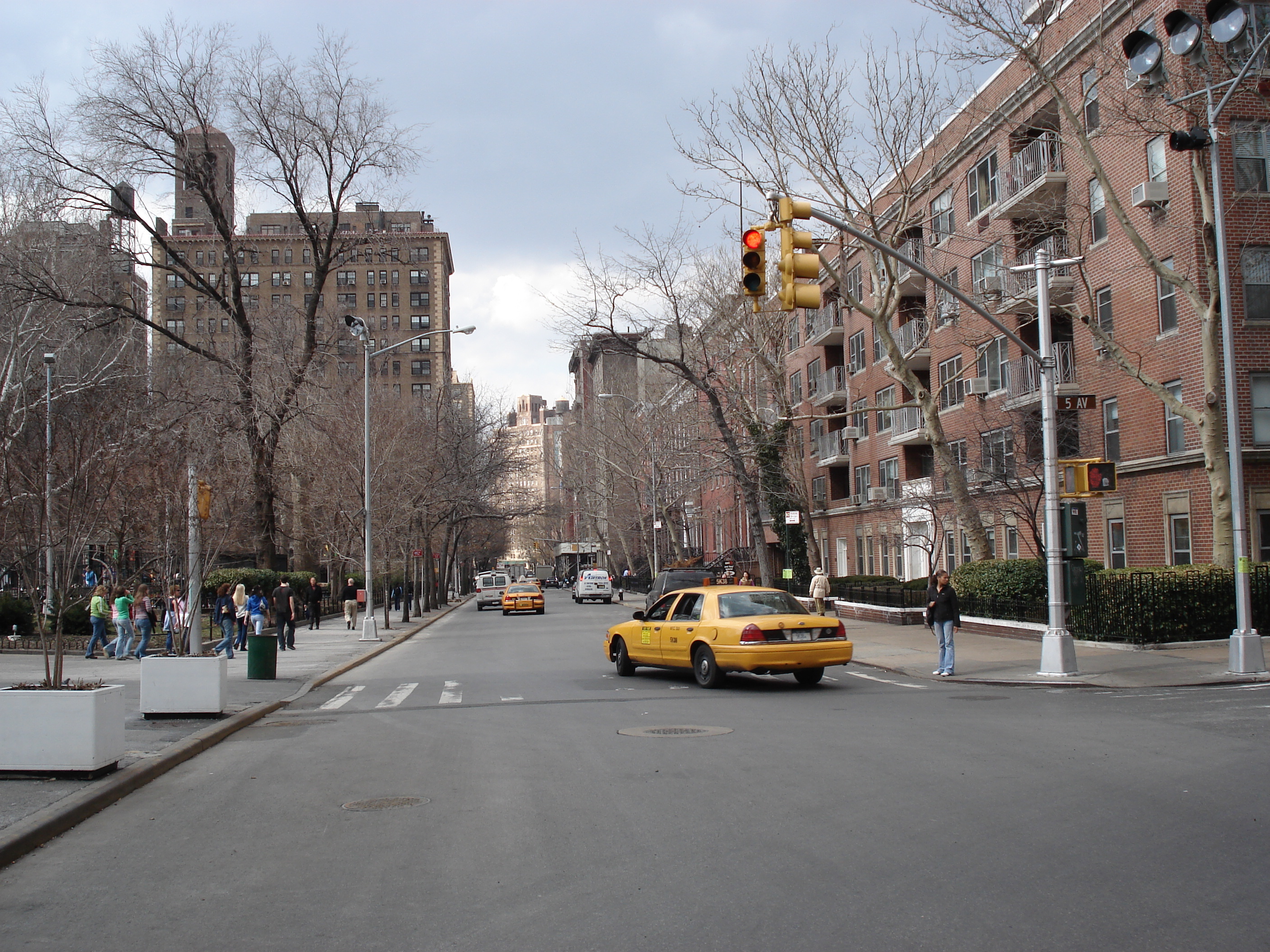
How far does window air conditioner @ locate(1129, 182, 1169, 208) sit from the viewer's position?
26344 mm

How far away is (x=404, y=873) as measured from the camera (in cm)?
637

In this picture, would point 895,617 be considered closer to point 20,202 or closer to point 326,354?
A: point 326,354

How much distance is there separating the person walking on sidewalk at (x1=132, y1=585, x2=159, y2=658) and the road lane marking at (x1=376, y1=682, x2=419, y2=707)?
7.31 metres

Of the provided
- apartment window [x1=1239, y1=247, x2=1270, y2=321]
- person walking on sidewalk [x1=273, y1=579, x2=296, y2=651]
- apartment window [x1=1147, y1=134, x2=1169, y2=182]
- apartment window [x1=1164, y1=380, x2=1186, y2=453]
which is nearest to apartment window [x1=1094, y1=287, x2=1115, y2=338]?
apartment window [x1=1164, y1=380, x2=1186, y2=453]

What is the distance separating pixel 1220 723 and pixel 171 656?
11945mm

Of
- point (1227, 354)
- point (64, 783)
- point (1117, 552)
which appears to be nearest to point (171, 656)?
point (64, 783)

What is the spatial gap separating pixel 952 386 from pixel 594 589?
25100mm

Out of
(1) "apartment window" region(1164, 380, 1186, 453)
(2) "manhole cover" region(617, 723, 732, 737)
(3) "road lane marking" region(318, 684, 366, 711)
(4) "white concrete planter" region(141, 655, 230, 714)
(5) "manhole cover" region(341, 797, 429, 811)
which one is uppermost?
(1) "apartment window" region(1164, 380, 1186, 453)

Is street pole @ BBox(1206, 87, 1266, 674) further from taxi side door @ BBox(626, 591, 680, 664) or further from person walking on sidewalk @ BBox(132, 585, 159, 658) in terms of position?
person walking on sidewalk @ BBox(132, 585, 159, 658)

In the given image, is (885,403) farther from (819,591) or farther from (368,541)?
(368,541)

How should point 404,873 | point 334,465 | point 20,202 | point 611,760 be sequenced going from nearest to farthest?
1. point 404,873
2. point 611,760
3. point 20,202
4. point 334,465

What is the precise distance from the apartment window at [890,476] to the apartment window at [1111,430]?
48.0 ft

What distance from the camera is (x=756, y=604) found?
54.6 ft

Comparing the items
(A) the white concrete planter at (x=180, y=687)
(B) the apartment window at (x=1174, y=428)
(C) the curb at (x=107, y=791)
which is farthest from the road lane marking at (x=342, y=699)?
(B) the apartment window at (x=1174, y=428)
